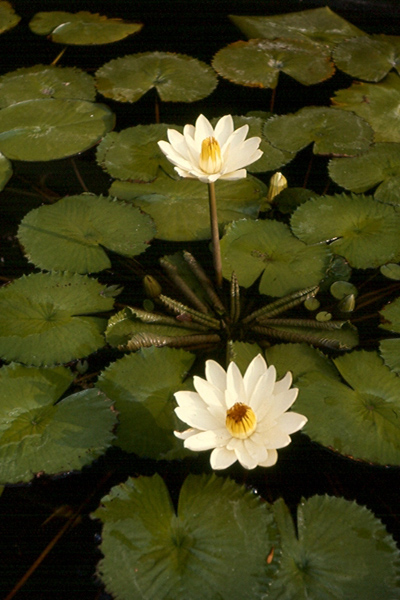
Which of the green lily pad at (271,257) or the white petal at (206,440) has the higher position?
the white petal at (206,440)

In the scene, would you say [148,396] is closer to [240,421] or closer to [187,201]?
[240,421]

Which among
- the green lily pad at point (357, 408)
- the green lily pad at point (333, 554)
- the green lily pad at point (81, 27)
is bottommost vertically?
the green lily pad at point (333, 554)

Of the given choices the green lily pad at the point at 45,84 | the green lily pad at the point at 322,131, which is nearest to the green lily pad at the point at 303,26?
the green lily pad at the point at 322,131

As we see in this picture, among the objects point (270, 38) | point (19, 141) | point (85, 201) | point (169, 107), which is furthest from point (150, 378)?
point (270, 38)

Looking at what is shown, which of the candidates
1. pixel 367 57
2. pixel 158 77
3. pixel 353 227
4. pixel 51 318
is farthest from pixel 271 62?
pixel 51 318

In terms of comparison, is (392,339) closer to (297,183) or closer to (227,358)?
(227,358)

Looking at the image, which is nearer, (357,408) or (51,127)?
(357,408)

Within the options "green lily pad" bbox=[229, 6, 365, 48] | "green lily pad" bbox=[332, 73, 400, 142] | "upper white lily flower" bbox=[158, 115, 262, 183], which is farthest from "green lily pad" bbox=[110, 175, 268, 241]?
"green lily pad" bbox=[229, 6, 365, 48]

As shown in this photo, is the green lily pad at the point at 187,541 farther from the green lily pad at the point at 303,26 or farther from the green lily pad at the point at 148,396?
the green lily pad at the point at 303,26
